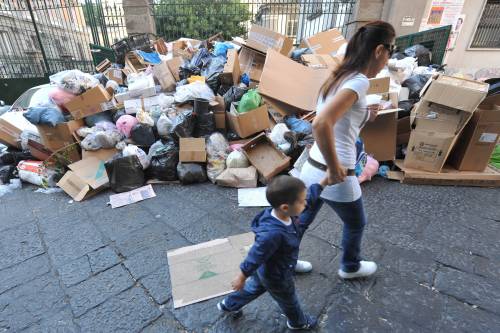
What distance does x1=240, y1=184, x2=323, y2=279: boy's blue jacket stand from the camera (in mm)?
1127

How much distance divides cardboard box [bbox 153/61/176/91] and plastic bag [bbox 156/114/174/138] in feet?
3.93

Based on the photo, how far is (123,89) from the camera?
4383mm

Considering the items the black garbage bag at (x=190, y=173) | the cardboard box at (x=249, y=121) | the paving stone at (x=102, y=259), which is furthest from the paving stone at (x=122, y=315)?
the cardboard box at (x=249, y=121)

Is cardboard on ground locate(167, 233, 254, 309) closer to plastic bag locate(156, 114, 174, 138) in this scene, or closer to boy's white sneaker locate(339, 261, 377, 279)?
boy's white sneaker locate(339, 261, 377, 279)

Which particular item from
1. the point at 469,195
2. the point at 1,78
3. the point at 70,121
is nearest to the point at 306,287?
the point at 469,195

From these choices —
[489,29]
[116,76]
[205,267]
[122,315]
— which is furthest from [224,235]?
[489,29]

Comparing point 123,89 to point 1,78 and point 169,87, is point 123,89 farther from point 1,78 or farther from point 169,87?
point 1,78

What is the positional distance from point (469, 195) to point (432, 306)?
1.72 metres

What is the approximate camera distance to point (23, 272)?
6.84ft

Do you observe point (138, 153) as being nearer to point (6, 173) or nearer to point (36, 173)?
point (36, 173)

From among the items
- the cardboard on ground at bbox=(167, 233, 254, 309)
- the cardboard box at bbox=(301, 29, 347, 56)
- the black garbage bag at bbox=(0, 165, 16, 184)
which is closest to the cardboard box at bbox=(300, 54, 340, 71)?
the cardboard box at bbox=(301, 29, 347, 56)

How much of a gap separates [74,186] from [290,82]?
9.95 feet

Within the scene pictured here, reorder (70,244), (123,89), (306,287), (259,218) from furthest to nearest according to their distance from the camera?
(123,89), (70,244), (306,287), (259,218)

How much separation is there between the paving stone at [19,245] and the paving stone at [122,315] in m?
1.01
